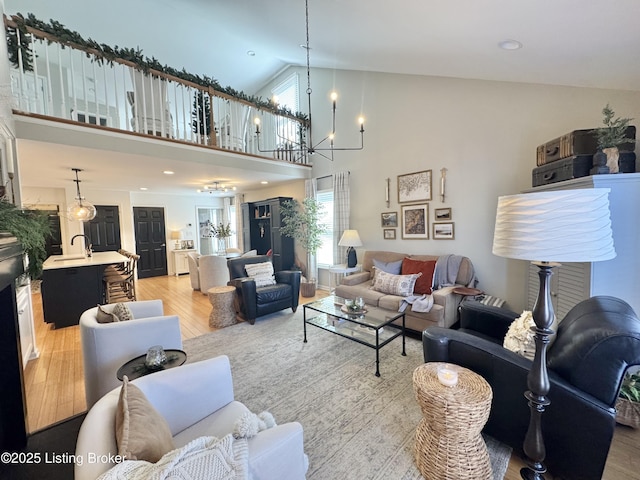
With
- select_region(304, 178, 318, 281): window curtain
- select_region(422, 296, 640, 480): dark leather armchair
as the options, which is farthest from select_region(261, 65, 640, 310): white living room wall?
select_region(422, 296, 640, 480): dark leather armchair

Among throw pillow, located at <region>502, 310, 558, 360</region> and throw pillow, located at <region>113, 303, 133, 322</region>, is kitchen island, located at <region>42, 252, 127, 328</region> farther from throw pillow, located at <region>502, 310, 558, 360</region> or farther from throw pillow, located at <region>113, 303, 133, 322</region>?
throw pillow, located at <region>502, 310, 558, 360</region>

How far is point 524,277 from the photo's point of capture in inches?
126

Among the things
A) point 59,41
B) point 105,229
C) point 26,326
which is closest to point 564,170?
point 59,41

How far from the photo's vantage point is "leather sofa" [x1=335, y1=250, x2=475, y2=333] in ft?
10.1

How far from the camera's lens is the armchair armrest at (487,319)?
2.23 metres

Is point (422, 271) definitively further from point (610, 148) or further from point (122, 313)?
point (122, 313)

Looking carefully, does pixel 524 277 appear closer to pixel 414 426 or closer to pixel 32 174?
pixel 414 426

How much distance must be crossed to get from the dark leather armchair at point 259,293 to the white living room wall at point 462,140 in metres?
1.58

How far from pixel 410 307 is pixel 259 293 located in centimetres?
210

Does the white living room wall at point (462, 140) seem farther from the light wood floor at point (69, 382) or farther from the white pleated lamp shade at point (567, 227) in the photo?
the white pleated lamp shade at point (567, 227)

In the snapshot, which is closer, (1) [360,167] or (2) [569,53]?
(2) [569,53]

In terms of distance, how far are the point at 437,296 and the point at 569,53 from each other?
8.24 ft

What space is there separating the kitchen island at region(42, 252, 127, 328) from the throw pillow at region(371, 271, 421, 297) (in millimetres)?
4165

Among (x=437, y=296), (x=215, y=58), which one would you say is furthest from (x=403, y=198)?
(x=215, y=58)
